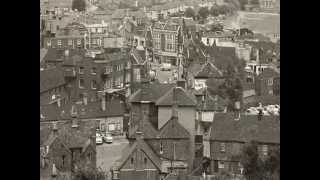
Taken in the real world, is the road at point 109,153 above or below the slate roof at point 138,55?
below

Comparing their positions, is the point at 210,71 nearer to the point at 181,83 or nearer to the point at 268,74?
the point at 181,83

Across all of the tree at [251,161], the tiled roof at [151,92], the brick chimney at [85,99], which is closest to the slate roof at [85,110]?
the brick chimney at [85,99]

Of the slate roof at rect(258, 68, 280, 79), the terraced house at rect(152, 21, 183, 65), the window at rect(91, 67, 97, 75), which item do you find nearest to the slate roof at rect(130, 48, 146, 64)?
the terraced house at rect(152, 21, 183, 65)

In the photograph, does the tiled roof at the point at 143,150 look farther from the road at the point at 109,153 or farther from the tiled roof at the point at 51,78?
the tiled roof at the point at 51,78

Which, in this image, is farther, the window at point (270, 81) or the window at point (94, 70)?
the window at point (94, 70)
